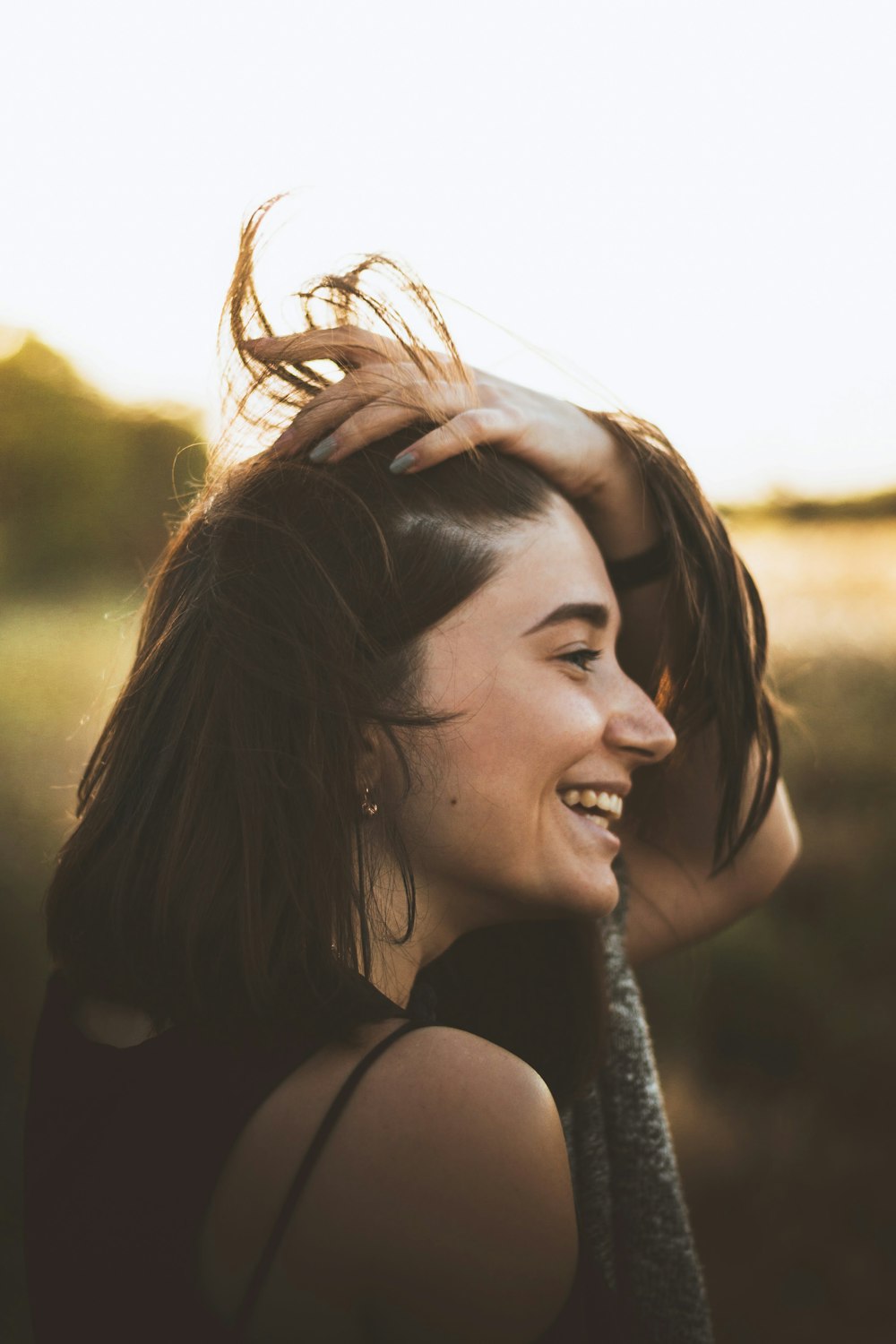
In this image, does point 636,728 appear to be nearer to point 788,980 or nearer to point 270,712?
point 270,712

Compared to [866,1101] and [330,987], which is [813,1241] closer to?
[866,1101]

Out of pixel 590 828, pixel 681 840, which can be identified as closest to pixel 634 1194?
pixel 681 840

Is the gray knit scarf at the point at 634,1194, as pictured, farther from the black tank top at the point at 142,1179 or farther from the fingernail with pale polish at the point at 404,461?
the fingernail with pale polish at the point at 404,461

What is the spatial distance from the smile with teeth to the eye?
0.19 meters

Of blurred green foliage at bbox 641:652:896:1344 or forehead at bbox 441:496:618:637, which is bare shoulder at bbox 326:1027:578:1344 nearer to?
forehead at bbox 441:496:618:637

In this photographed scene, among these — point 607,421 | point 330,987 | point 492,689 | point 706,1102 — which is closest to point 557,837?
point 492,689

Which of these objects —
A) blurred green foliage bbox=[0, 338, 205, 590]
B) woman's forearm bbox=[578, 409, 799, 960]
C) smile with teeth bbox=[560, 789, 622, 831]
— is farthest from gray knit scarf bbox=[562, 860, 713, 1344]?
blurred green foliage bbox=[0, 338, 205, 590]

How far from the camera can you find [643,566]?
1969 mm

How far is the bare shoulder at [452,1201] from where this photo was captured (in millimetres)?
1056

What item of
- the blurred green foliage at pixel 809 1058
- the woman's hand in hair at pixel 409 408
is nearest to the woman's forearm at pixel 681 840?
the woman's hand in hair at pixel 409 408

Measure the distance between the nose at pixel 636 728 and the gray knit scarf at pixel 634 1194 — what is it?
1.87 ft

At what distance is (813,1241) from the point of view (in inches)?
145

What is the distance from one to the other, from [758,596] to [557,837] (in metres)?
0.73

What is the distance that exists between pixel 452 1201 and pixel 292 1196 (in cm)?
16
